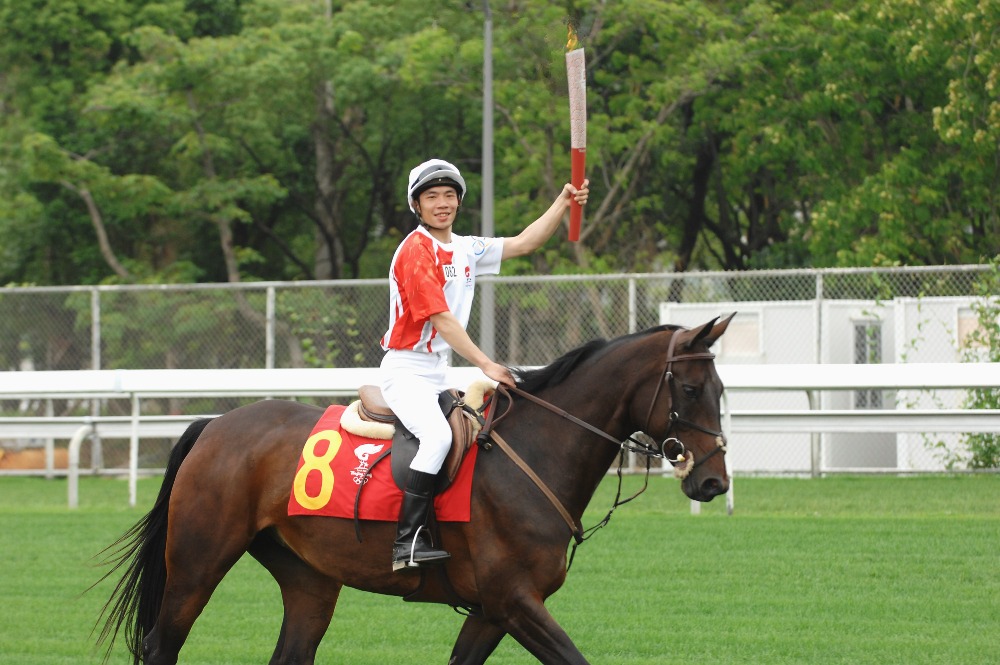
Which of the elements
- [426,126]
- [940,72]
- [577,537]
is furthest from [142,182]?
[577,537]

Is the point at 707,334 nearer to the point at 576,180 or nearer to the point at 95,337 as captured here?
the point at 576,180

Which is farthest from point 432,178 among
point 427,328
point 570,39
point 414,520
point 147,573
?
point 147,573

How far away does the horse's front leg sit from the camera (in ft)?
18.6

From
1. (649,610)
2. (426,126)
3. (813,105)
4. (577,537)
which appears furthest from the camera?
(426,126)

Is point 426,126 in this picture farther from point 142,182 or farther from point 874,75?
point 874,75

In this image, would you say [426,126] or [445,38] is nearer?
[445,38]

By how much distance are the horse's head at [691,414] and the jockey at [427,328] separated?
0.73 m

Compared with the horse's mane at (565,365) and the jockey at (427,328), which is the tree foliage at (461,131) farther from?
the jockey at (427,328)

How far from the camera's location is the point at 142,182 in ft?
90.4

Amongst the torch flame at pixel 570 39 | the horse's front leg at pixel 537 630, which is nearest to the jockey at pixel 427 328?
the horse's front leg at pixel 537 630

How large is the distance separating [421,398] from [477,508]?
0.56 m

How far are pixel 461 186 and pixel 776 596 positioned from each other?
167 inches

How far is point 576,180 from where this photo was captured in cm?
654

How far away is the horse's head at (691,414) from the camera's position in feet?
18.8
